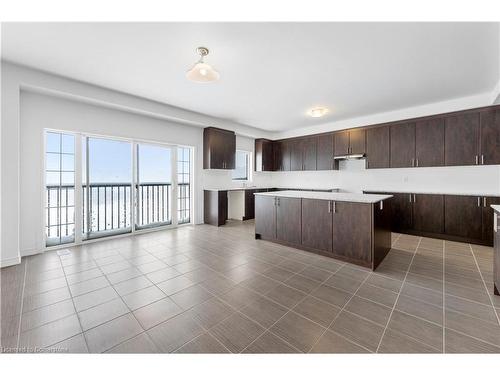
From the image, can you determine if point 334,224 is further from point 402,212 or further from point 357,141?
point 357,141

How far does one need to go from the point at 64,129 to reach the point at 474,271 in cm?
632

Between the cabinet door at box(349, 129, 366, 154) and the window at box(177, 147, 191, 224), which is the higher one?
the cabinet door at box(349, 129, 366, 154)

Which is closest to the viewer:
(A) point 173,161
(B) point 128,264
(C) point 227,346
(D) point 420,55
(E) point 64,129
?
(C) point 227,346

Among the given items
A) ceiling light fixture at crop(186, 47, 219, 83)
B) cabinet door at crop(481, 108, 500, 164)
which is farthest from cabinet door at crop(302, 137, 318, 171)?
ceiling light fixture at crop(186, 47, 219, 83)

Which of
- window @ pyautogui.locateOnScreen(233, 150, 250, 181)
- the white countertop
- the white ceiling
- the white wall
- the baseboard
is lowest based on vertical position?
the baseboard

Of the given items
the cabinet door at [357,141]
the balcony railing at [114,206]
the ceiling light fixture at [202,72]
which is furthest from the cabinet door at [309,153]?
the ceiling light fixture at [202,72]

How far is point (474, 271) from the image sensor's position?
261 cm

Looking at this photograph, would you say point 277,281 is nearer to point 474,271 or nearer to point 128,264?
point 128,264

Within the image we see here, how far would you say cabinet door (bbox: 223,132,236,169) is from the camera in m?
5.61

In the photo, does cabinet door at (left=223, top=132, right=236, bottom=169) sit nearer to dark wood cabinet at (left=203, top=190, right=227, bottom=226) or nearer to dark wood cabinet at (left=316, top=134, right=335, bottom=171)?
dark wood cabinet at (left=203, top=190, right=227, bottom=226)

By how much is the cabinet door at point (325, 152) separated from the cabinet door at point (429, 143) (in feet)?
6.04

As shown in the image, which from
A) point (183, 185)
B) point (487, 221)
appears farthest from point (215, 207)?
point (487, 221)

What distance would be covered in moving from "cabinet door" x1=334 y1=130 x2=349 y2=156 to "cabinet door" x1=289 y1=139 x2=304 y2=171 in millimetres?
1059
